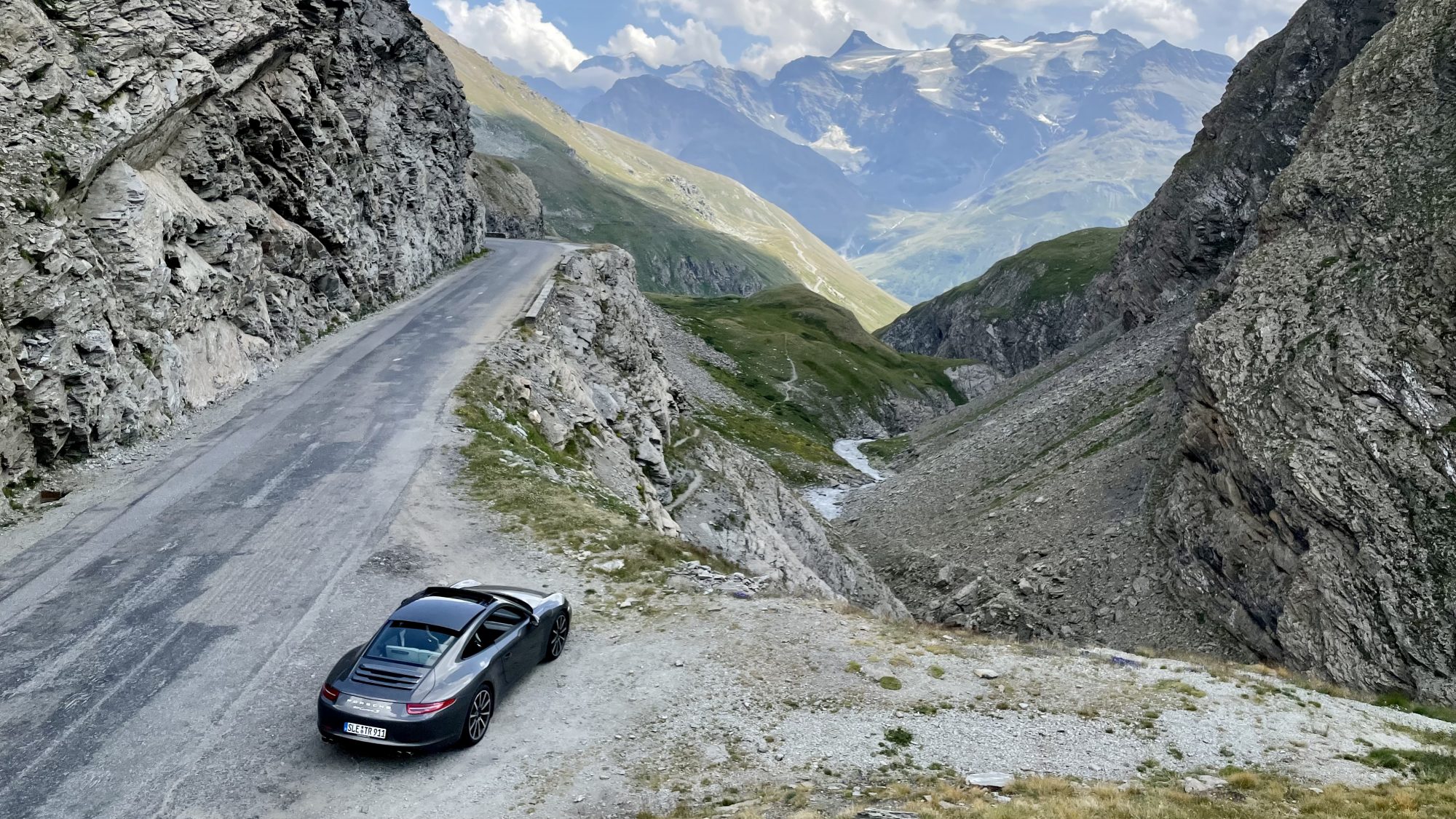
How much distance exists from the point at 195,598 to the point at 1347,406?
39264 millimetres

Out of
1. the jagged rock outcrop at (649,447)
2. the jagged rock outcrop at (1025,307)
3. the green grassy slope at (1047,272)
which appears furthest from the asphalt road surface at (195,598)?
the green grassy slope at (1047,272)

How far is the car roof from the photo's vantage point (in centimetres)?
1370

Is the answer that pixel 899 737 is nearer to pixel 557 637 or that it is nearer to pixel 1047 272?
pixel 557 637

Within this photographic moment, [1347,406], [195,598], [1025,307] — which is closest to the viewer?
[195,598]

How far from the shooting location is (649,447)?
131 feet

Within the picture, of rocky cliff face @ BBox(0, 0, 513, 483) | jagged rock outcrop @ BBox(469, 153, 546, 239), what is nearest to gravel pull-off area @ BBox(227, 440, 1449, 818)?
rocky cliff face @ BBox(0, 0, 513, 483)

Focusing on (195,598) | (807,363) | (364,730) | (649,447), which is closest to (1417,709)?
(364,730)

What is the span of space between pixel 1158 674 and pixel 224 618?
20026 mm

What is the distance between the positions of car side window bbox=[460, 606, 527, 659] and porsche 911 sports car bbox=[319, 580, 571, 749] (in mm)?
14

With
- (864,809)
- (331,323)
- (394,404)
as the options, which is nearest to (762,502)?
(394,404)

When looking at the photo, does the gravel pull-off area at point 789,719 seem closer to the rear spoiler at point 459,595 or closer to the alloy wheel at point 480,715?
the alloy wheel at point 480,715

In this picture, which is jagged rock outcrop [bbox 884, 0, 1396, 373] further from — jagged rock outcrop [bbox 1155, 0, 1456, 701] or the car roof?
the car roof

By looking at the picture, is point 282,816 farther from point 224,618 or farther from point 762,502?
point 762,502

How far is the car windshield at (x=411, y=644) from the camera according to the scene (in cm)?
1289
